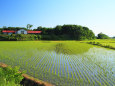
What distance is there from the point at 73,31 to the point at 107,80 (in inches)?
1647

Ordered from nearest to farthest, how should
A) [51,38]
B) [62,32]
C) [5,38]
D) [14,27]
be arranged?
[5,38], [51,38], [62,32], [14,27]

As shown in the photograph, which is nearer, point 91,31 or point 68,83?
point 68,83

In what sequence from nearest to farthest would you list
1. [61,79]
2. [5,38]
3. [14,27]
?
[61,79] → [5,38] → [14,27]

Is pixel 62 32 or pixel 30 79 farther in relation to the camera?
pixel 62 32

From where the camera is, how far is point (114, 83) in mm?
4738

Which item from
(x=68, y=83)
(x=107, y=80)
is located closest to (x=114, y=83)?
(x=107, y=80)

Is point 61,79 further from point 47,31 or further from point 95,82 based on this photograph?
point 47,31

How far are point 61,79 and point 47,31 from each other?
1840 inches

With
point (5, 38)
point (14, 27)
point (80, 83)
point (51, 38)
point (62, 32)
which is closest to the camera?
point (80, 83)

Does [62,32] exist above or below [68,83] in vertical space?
above

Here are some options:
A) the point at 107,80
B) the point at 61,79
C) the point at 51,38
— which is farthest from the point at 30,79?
the point at 51,38

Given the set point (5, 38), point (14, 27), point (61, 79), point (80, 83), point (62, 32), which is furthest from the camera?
point (14, 27)

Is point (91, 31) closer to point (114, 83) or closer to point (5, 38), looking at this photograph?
point (5, 38)

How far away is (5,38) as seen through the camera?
38.7 meters
